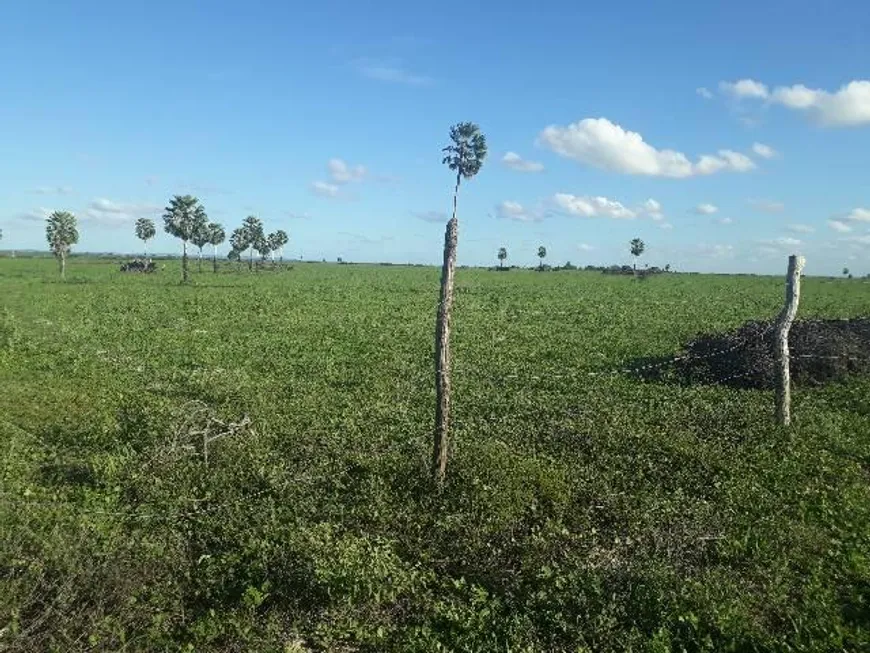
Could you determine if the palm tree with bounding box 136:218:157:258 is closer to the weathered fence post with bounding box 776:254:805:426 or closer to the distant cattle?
the distant cattle

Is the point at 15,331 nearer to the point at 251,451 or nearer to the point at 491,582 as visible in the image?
the point at 251,451

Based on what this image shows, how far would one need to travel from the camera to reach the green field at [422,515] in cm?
596

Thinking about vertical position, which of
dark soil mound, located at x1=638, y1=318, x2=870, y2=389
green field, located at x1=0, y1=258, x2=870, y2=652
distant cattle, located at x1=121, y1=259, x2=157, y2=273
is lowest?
green field, located at x1=0, y1=258, x2=870, y2=652

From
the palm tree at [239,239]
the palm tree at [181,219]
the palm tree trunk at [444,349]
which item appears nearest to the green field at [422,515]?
the palm tree trunk at [444,349]

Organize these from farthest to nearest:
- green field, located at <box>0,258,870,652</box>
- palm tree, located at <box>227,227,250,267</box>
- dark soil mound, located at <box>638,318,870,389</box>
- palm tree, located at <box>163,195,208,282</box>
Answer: palm tree, located at <box>227,227,250,267</box> → palm tree, located at <box>163,195,208,282</box> → dark soil mound, located at <box>638,318,870,389</box> → green field, located at <box>0,258,870,652</box>

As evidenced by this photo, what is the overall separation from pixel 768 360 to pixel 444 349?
1048cm

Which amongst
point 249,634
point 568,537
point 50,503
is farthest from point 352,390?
point 249,634

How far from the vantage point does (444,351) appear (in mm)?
8945

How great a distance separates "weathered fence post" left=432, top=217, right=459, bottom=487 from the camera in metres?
8.77

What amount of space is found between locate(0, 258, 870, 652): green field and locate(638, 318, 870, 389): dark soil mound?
0.74 meters

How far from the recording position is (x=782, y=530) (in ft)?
25.2

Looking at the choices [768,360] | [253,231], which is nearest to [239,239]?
[253,231]

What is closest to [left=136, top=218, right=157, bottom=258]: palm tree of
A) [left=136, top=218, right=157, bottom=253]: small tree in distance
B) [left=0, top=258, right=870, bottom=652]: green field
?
[left=136, top=218, right=157, bottom=253]: small tree in distance

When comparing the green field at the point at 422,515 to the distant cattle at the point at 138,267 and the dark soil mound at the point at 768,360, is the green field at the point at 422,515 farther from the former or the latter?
the distant cattle at the point at 138,267
